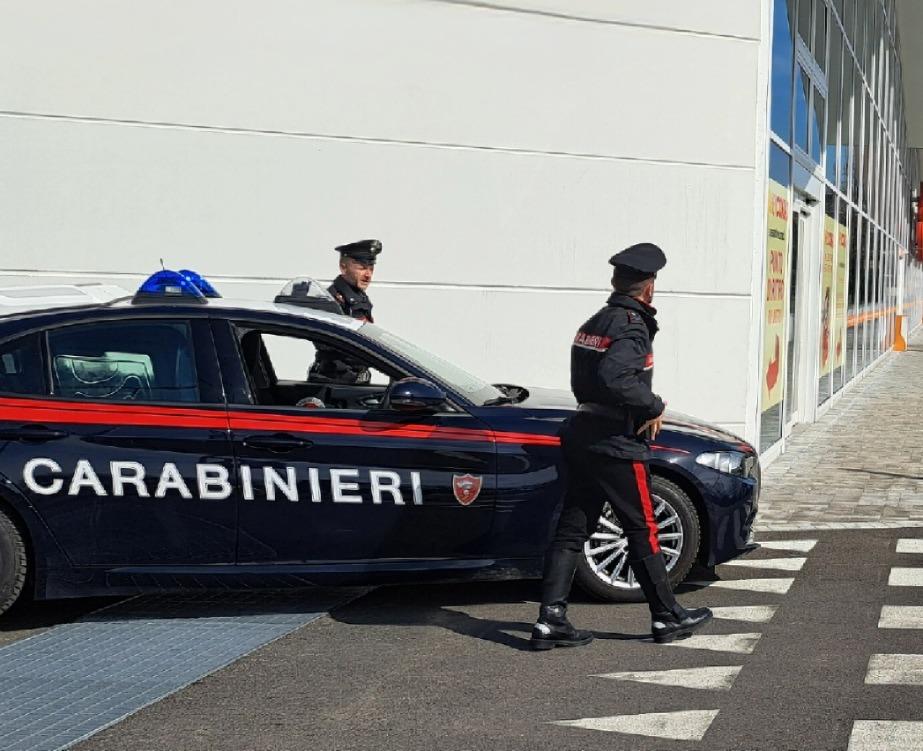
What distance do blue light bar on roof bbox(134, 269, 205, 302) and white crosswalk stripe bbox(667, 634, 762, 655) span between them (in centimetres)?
275

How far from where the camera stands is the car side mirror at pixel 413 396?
21.2 feet

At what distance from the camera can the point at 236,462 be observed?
254 inches

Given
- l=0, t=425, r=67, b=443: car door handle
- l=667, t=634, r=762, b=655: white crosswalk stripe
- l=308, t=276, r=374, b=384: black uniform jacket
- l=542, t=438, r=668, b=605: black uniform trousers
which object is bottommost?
l=667, t=634, r=762, b=655: white crosswalk stripe

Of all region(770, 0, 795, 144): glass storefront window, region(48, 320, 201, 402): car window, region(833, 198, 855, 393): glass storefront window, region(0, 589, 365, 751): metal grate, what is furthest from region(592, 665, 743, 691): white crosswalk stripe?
region(833, 198, 855, 393): glass storefront window

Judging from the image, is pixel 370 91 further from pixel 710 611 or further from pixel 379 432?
pixel 710 611

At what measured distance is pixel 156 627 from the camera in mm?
6621

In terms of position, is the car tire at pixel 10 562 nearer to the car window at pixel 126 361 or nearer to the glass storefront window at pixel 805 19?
the car window at pixel 126 361

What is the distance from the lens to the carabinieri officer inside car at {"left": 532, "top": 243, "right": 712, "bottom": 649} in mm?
5973

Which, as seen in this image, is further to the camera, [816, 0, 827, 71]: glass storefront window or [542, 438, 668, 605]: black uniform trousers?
[816, 0, 827, 71]: glass storefront window

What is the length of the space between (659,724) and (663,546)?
80.1 inches

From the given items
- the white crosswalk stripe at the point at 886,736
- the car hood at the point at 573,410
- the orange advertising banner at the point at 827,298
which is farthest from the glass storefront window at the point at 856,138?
the white crosswalk stripe at the point at 886,736

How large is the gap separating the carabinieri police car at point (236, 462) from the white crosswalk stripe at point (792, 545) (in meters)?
2.22

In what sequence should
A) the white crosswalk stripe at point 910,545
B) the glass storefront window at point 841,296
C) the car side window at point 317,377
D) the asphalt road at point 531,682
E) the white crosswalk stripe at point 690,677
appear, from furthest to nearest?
1. the glass storefront window at point 841,296
2. the white crosswalk stripe at point 910,545
3. the car side window at point 317,377
4. the white crosswalk stripe at point 690,677
5. the asphalt road at point 531,682

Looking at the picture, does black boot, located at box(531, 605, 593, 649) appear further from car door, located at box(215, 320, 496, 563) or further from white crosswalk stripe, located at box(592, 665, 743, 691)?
car door, located at box(215, 320, 496, 563)
